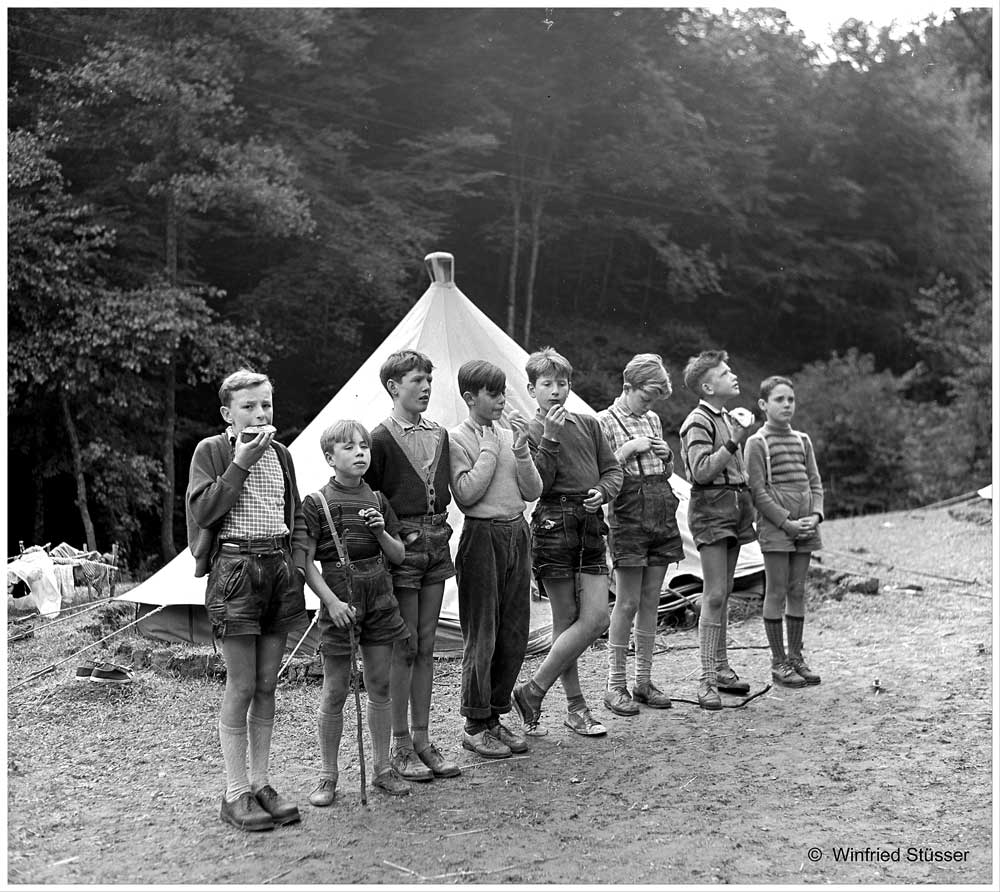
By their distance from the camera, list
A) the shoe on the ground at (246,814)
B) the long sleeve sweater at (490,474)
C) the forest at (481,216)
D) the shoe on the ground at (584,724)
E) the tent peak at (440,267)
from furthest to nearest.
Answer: the forest at (481,216), the tent peak at (440,267), the shoe on the ground at (584,724), the long sleeve sweater at (490,474), the shoe on the ground at (246,814)

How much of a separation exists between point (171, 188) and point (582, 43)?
929 cm

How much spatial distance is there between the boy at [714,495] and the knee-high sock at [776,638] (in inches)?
13.9

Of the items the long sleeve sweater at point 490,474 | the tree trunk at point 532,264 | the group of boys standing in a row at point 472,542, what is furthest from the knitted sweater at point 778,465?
the tree trunk at point 532,264

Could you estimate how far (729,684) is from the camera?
4750 mm

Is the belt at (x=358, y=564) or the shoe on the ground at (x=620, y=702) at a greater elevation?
the belt at (x=358, y=564)

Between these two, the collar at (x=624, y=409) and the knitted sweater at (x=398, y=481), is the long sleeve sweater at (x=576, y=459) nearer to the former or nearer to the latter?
the collar at (x=624, y=409)

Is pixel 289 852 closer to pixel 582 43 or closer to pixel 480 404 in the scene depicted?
pixel 480 404

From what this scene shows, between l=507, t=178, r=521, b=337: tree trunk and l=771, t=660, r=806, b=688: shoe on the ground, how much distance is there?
14442 millimetres

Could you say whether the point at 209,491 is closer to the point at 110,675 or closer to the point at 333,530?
the point at 333,530

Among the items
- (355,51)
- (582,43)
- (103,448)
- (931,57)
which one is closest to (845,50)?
(931,57)

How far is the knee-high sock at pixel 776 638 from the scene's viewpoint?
4.95 metres

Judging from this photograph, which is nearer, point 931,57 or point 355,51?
point 355,51

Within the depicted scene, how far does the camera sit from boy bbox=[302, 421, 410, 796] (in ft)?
11.0

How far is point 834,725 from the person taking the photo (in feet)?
14.1
